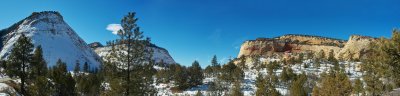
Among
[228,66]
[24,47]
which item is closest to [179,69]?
[228,66]

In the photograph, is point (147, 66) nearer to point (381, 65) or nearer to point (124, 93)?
point (124, 93)

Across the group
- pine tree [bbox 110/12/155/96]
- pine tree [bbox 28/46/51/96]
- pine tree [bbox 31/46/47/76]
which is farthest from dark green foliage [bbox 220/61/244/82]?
pine tree [bbox 110/12/155/96]

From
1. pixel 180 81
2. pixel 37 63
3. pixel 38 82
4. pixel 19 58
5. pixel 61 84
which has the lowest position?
pixel 61 84

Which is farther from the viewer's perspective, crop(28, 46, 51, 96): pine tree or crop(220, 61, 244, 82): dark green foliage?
crop(220, 61, 244, 82): dark green foliage

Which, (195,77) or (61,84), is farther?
(195,77)

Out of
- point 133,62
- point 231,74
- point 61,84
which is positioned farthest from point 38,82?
point 231,74

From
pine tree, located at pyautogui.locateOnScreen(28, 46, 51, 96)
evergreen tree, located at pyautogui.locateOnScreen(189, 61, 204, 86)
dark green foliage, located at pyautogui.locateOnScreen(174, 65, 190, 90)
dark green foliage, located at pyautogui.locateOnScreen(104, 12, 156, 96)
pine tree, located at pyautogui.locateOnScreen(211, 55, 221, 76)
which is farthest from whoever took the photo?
pine tree, located at pyautogui.locateOnScreen(211, 55, 221, 76)

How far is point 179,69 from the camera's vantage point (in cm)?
14362

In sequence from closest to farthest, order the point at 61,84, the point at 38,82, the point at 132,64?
the point at 132,64, the point at 38,82, the point at 61,84

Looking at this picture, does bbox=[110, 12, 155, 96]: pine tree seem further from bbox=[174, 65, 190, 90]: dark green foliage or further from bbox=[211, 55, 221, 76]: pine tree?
bbox=[211, 55, 221, 76]: pine tree

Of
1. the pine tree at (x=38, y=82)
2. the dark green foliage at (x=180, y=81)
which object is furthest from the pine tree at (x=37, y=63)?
the dark green foliage at (x=180, y=81)

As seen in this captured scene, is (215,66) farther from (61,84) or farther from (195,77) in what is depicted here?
(61,84)

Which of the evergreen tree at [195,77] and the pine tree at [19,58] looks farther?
the evergreen tree at [195,77]

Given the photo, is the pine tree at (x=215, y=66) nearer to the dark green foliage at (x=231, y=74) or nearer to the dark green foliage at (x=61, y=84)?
the dark green foliage at (x=231, y=74)
